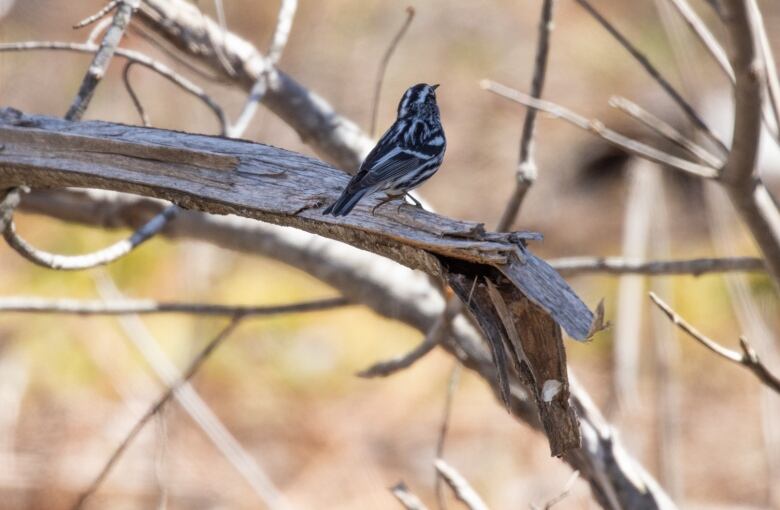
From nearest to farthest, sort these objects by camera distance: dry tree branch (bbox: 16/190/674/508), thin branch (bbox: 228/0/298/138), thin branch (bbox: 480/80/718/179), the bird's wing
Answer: the bird's wing < thin branch (bbox: 480/80/718/179) < dry tree branch (bbox: 16/190/674/508) < thin branch (bbox: 228/0/298/138)

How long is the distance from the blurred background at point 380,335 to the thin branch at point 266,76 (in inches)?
72.5

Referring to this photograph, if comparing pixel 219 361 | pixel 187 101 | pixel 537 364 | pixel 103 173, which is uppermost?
pixel 187 101

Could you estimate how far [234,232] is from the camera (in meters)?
4.20

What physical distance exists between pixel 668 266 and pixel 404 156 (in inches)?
41.6

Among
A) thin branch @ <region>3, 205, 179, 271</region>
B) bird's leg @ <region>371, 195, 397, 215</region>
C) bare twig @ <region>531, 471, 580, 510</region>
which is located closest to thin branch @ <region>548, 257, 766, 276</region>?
bare twig @ <region>531, 471, 580, 510</region>

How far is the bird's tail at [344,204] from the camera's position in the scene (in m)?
2.36

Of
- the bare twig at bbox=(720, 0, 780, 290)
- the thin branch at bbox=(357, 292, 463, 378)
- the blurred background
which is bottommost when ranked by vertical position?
the bare twig at bbox=(720, 0, 780, 290)

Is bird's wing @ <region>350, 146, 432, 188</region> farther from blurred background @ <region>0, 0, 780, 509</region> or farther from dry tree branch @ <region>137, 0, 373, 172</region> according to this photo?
blurred background @ <region>0, 0, 780, 509</region>

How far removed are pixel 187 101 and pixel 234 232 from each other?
4.45 meters

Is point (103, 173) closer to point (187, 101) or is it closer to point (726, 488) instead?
point (726, 488)

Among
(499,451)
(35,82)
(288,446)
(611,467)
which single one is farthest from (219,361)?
(611,467)

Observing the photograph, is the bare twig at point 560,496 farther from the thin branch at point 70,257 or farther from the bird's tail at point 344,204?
the thin branch at point 70,257

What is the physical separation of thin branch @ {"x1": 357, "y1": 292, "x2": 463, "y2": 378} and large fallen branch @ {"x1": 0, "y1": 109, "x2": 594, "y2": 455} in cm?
91

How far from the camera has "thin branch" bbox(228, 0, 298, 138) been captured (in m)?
3.56
